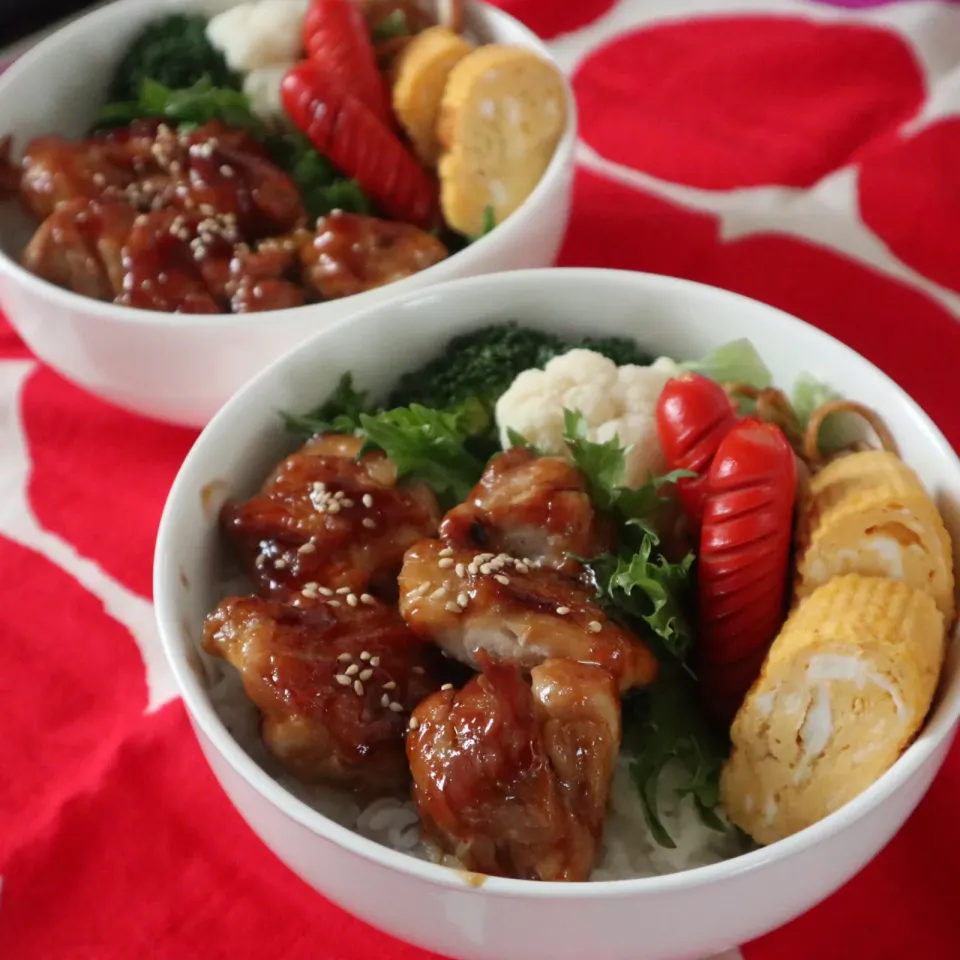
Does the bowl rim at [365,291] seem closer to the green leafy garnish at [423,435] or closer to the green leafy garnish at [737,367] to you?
the green leafy garnish at [423,435]

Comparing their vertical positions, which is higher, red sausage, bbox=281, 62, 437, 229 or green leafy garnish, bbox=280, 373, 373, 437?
red sausage, bbox=281, 62, 437, 229

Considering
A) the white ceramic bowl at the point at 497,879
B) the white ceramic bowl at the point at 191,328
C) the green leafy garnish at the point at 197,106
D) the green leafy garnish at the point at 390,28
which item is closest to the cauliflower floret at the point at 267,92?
the green leafy garnish at the point at 197,106

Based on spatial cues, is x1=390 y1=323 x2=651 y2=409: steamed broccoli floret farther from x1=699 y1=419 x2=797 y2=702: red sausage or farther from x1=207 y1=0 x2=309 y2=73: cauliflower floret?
x1=207 y1=0 x2=309 y2=73: cauliflower floret

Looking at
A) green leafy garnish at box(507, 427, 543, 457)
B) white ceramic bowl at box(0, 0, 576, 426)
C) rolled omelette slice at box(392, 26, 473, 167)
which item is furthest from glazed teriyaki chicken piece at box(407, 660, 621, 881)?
rolled omelette slice at box(392, 26, 473, 167)

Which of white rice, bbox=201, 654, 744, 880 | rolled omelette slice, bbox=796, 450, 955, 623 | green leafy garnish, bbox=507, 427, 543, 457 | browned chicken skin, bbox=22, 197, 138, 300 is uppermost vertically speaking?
browned chicken skin, bbox=22, 197, 138, 300

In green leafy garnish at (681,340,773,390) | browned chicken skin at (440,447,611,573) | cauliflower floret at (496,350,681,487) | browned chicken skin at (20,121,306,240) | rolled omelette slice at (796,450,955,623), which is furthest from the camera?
browned chicken skin at (20,121,306,240)

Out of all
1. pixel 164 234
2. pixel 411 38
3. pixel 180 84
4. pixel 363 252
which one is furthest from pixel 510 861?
pixel 180 84
